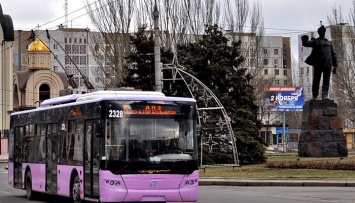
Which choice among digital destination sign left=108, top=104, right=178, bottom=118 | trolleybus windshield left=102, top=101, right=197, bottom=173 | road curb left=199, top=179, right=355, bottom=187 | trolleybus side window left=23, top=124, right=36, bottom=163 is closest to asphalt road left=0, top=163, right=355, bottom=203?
road curb left=199, top=179, right=355, bottom=187

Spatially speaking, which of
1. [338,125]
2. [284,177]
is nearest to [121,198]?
[284,177]

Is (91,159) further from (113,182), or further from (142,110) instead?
(142,110)

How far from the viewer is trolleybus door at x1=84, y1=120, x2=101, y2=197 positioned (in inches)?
734

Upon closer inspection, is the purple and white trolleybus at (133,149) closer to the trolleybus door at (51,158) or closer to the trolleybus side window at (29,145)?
the trolleybus door at (51,158)

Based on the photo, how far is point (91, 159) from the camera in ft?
62.4

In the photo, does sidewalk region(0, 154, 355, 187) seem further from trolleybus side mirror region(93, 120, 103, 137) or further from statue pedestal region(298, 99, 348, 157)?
trolleybus side mirror region(93, 120, 103, 137)

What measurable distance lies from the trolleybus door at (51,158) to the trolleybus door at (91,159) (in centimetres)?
270

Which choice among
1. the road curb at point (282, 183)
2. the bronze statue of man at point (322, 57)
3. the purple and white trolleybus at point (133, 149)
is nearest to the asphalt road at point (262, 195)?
the road curb at point (282, 183)

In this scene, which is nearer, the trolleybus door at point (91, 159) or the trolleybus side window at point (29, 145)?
the trolleybus door at point (91, 159)

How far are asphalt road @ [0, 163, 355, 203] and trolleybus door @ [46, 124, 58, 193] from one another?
1213 millimetres

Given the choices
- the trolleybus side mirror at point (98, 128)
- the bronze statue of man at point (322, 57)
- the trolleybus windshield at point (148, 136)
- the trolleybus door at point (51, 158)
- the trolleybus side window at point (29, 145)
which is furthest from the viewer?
the bronze statue of man at point (322, 57)

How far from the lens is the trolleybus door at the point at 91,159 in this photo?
61.2 ft

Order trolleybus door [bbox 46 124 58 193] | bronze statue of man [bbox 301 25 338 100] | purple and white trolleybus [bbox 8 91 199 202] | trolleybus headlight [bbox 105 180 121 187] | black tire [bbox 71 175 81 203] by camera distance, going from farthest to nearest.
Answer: bronze statue of man [bbox 301 25 338 100] < trolleybus door [bbox 46 124 58 193] < black tire [bbox 71 175 81 203] < purple and white trolleybus [bbox 8 91 199 202] < trolleybus headlight [bbox 105 180 121 187]

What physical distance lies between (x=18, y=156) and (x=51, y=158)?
4119mm
